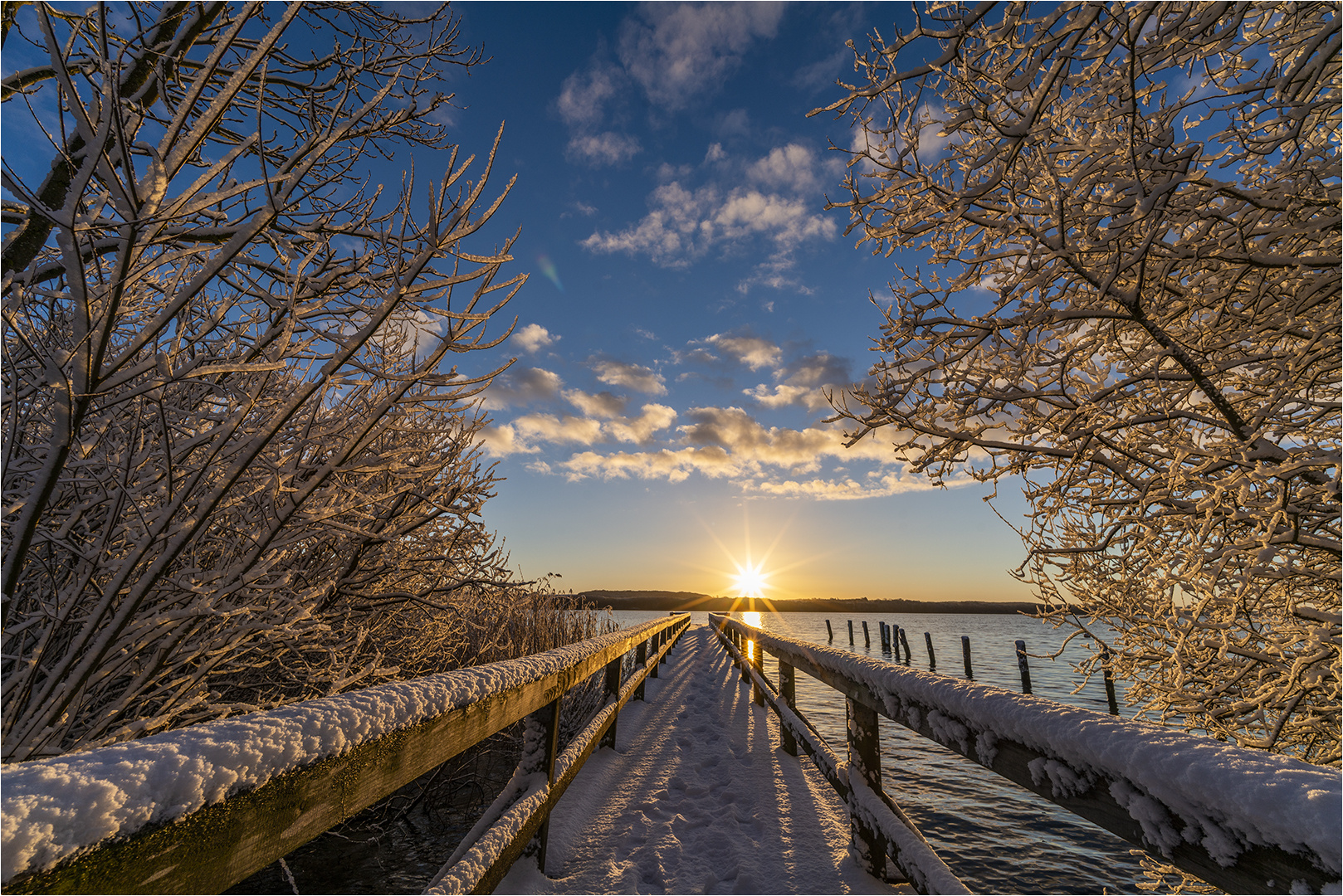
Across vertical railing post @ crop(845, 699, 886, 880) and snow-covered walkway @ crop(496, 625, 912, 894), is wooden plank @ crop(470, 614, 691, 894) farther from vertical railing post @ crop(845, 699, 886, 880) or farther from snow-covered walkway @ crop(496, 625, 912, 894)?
vertical railing post @ crop(845, 699, 886, 880)

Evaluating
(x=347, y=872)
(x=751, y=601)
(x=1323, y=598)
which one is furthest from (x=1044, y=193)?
(x=751, y=601)

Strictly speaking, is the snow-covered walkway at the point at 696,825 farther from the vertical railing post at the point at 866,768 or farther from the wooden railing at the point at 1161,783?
the wooden railing at the point at 1161,783

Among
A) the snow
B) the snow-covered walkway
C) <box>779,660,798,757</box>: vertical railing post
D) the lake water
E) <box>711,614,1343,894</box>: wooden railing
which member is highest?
the snow

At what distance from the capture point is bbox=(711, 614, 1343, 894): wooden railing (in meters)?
0.81

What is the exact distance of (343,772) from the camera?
1.13 meters

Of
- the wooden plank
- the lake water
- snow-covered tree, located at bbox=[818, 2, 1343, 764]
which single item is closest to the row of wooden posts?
the lake water

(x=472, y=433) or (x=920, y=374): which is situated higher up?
(x=920, y=374)

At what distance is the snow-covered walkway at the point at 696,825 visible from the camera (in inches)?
104

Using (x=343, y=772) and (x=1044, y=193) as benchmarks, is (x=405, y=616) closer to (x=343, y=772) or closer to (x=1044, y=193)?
(x=343, y=772)

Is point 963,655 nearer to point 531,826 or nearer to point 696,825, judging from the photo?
point 696,825

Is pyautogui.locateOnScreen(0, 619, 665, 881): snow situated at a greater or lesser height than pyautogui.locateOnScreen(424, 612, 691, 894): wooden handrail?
greater

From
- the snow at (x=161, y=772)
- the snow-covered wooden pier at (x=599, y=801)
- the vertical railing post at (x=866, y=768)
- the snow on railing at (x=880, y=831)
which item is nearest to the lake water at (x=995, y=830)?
the snow on railing at (x=880, y=831)

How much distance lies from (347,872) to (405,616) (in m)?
2.18

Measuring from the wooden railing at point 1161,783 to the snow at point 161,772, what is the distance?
4.99 feet
